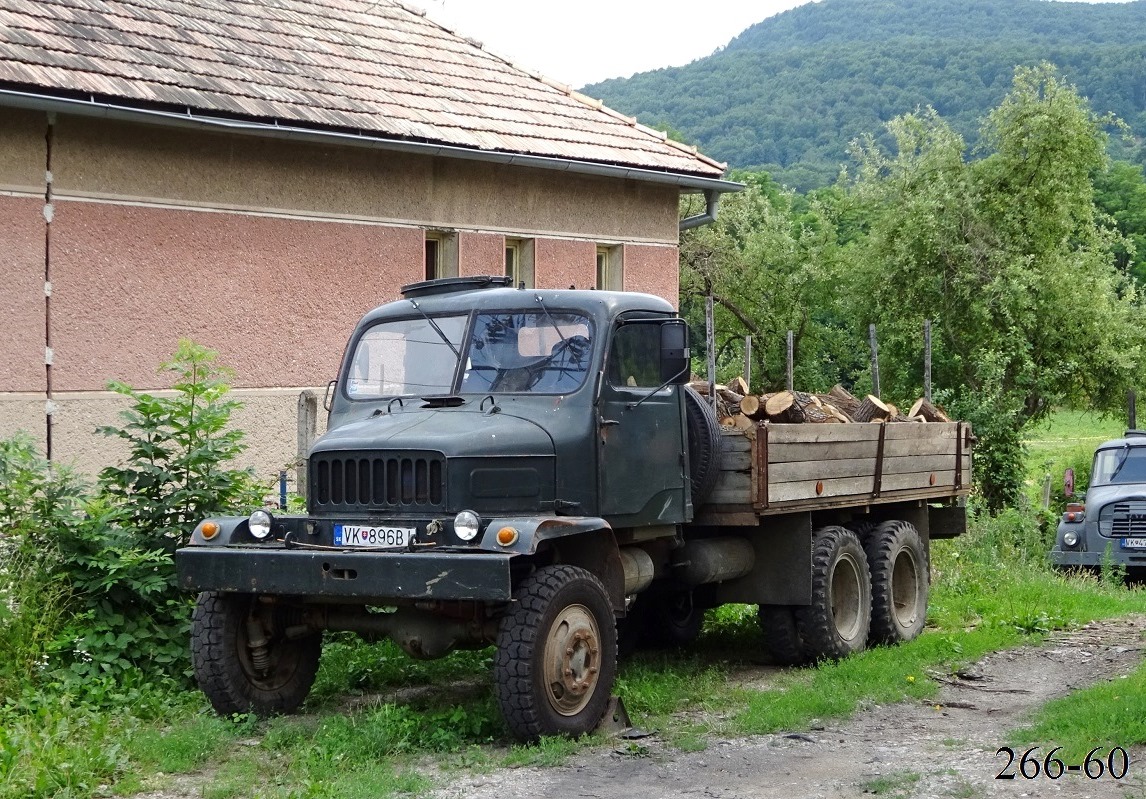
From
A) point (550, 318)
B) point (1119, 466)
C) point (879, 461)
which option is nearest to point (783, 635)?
point (879, 461)

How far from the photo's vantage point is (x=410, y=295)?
8.98 m

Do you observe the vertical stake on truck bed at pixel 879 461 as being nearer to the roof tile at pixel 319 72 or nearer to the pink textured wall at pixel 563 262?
the roof tile at pixel 319 72

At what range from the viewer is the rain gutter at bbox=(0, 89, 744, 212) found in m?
11.3

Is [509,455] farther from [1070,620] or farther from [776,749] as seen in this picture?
[1070,620]

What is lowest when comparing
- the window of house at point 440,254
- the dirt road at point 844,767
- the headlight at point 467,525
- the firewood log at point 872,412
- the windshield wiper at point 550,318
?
the dirt road at point 844,767

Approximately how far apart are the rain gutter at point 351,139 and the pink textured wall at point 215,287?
2.80 feet

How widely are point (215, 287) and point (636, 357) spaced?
5867mm

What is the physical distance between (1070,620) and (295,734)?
7.09 meters

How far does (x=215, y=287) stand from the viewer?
518 inches

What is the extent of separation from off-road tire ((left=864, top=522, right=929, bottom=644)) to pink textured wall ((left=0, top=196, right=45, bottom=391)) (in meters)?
6.68

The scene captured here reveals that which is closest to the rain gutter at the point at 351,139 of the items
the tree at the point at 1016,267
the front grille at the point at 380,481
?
the front grille at the point at 380,481

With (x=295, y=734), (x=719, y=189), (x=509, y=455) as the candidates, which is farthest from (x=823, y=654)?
(x=719, y=189)

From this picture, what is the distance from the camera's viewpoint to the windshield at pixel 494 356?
27.1ft

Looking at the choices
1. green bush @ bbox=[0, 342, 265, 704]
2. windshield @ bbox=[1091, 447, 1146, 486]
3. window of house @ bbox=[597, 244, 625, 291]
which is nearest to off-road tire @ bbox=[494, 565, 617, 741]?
green bush @ bbox=[0, 342, 265, 704]
